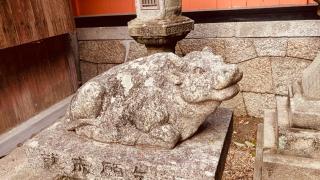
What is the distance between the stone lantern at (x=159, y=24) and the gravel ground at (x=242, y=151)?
176 cm

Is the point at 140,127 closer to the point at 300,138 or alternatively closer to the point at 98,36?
the point at 300,138

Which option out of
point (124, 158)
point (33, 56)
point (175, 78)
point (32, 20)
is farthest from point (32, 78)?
point (175, 78)

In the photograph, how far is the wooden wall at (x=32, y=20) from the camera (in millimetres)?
3791

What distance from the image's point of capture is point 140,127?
2.07 m

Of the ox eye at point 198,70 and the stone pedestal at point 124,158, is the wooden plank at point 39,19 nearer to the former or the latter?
the stone pedestal at point 124,158

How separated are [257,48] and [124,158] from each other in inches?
135

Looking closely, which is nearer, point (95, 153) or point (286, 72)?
point (95, 153)

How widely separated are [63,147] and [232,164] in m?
2.52

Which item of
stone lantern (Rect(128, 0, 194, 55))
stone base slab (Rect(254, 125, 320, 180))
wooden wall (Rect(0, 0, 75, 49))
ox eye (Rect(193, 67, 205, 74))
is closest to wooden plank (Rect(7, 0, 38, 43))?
wooden wall (Rect(0, 0, 75, 49))

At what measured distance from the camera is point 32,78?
4523 millimetres

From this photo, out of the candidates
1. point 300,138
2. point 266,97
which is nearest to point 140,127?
point 300,138

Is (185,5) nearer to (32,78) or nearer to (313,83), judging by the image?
(32,78)

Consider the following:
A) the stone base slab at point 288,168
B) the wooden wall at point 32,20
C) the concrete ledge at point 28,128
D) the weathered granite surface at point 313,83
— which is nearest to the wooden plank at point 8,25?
the wooden wall at point 32,20

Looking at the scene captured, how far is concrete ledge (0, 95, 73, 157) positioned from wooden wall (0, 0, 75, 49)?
118 centimetres
